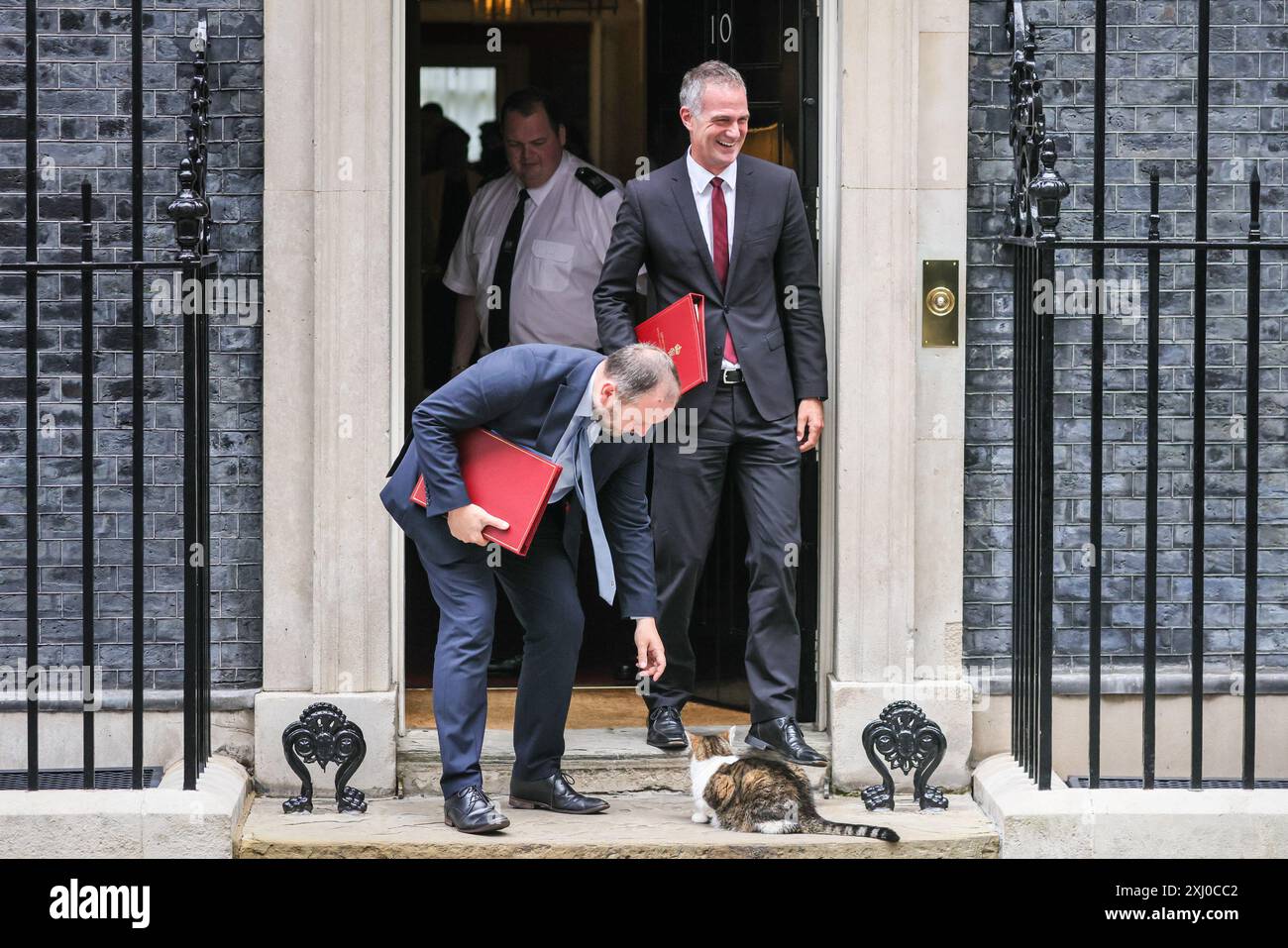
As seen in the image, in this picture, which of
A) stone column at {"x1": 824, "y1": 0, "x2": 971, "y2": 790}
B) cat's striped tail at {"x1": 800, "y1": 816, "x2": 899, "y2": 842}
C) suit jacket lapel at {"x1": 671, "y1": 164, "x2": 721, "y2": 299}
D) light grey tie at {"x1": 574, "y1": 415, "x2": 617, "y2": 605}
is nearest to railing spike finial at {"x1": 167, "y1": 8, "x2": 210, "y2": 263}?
light grey tie at {"x1": 574, "y1": 415, "x2": 617, "y2": 605}

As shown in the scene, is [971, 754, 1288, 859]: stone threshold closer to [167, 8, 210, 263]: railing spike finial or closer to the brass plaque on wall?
the brass plaque on wall

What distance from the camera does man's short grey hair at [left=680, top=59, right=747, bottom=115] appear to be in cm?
650

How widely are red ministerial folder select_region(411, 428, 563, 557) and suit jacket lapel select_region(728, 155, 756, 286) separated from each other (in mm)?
1258

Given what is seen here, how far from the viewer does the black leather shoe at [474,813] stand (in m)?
5.99

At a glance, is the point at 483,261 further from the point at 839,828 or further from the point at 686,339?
the point at 839,828

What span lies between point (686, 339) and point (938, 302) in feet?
3.20

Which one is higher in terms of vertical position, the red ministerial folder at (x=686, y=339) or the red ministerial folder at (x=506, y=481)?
the red ministerial folder at (x=686, y=339)

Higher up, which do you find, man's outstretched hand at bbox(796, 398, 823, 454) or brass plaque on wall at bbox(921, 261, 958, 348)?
brass plaque on wall at bbox(921, 261, 958, 348)

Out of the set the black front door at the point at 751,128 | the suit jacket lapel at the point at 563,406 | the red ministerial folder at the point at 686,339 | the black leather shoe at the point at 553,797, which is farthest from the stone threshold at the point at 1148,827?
the suit jacket lapel at the point at 563,406

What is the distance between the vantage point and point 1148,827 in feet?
19.8

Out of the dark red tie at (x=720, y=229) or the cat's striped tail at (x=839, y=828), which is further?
the dark red tie at (x=720, y=229)

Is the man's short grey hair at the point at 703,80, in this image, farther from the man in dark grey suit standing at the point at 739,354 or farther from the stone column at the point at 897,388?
the stone column at the point at 897,388

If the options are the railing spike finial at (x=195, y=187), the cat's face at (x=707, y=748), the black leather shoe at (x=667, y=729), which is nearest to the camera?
the railing spike finial at (x=195, y=187)
